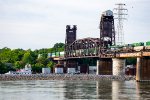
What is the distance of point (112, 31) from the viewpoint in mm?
189750

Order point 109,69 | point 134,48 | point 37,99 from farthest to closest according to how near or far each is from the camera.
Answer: point 109,69, point 134,48, point 37,99

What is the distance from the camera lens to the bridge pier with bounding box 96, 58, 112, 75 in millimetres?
179500

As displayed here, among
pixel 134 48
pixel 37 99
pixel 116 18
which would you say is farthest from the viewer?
pixel 116 18

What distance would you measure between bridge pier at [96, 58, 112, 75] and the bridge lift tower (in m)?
5.82

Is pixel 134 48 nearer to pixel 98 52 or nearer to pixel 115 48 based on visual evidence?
pixel 115 48

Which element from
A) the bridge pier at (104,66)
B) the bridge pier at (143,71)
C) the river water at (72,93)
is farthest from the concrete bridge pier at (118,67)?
the river water at (72,93)

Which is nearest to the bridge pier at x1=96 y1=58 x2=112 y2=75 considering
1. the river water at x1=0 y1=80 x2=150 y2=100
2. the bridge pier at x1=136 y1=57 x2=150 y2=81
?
the bridge pier at x1=136 y1=57 x2=150 y2=81

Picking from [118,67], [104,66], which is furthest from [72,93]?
[104,66]

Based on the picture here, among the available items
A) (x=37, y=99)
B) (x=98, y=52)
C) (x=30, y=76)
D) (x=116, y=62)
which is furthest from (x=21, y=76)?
(x=37, y=99)

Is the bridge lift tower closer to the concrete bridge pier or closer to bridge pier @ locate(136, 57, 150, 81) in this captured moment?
the concrete bridge pier

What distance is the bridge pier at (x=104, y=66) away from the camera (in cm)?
17950

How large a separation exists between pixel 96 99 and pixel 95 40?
126 meters

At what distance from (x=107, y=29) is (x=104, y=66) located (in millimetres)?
16751

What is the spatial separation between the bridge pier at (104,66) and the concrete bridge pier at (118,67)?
1661cm
